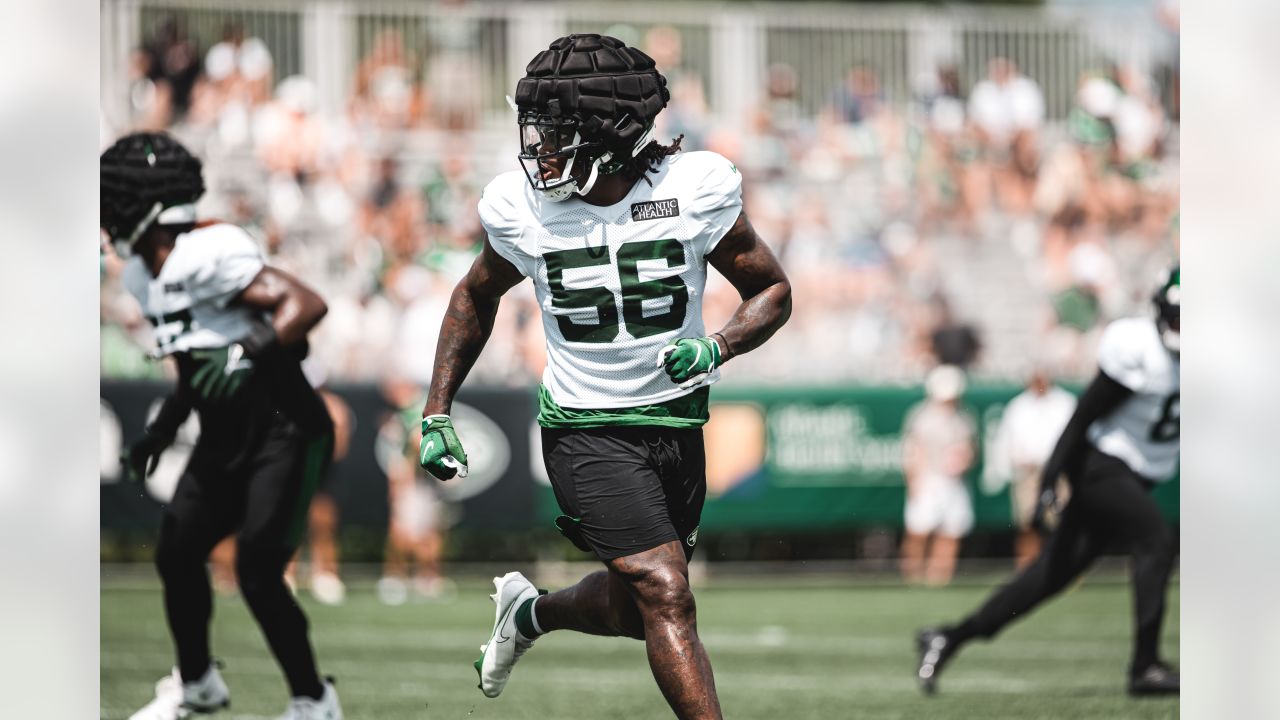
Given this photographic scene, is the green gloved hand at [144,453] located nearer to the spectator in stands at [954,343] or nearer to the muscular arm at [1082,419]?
the muscular arm at [1082,419]

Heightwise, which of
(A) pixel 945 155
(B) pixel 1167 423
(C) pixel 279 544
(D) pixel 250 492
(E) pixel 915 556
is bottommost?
(E) pixel 915 556

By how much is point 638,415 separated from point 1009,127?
15872mm

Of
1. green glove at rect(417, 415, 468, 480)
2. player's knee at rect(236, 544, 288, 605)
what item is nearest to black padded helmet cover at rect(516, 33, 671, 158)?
green glove at rect(417, 415, 468, 480)

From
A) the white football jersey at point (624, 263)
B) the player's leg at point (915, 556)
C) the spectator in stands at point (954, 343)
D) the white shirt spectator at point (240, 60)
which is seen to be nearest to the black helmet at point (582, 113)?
the white football jersey at point (624, 263)

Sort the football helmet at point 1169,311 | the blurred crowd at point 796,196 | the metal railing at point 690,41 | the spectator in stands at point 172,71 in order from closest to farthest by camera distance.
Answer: the football helmet at point 1169,311 < the blurred crowd at point 796,196 < the spectator in stands at point 172,71 < the metal railing at point 690,41

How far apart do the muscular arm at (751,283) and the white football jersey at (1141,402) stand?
3.35 metres

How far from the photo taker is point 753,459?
15156mm

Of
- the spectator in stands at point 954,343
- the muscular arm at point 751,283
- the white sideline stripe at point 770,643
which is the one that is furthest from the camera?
the spectator in stands at point 954,343

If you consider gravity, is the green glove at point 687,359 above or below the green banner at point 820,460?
above

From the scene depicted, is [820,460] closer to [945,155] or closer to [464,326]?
[945,155]

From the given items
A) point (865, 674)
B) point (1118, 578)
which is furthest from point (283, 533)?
point (1118, 578)

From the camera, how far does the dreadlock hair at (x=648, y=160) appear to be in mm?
4875

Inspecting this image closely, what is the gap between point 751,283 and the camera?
4.98 m

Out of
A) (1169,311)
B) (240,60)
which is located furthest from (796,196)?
(1169,311)
